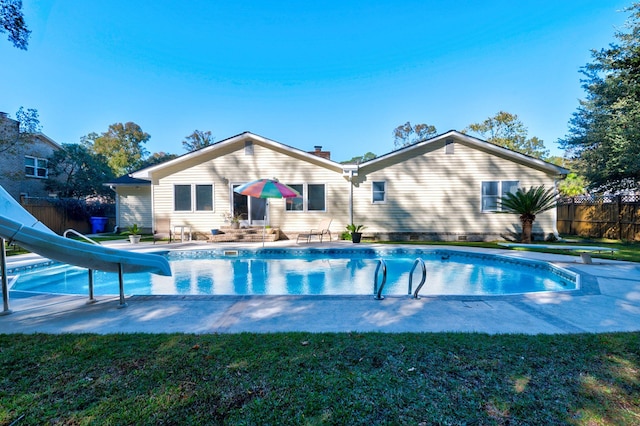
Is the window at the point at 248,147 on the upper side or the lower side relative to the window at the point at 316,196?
upper

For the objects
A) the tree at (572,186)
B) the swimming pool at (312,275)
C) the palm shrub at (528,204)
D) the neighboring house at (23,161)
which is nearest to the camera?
the swimming pool at (312,275)

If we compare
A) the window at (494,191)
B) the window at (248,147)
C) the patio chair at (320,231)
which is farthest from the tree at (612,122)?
the window at (248,147)

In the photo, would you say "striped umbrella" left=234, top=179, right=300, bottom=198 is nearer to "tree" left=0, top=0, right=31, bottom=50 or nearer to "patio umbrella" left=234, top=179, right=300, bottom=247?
"patio umbrella" left=234, top=179, right=300, bottom=247

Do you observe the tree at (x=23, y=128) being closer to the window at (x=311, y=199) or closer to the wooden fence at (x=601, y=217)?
the window at (x=311, y=199)

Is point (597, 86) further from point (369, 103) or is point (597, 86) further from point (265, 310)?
point (265, 310)

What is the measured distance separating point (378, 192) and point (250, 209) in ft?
20.2

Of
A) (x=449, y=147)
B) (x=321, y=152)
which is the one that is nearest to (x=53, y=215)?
(x=321, y=152)

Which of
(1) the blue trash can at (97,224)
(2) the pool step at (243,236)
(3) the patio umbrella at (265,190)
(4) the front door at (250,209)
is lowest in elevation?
(2) the pool step at (243,236)

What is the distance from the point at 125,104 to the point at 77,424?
1261 inches

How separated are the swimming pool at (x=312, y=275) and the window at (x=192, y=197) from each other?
156 inches

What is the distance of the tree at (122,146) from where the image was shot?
126 ft

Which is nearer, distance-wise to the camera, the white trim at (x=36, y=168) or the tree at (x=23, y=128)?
the tree at (x=23, y=128)

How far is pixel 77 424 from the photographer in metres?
1.98

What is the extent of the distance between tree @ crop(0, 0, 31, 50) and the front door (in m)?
9.05
